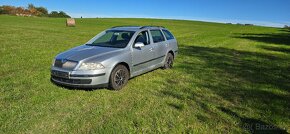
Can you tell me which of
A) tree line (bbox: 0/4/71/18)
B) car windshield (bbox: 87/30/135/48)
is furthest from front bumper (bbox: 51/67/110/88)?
tree line (bbox: 0/4/71/18)

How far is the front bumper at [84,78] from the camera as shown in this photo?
6.32 meters

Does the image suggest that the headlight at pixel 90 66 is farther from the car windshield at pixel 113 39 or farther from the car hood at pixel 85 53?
the car windshield at pixel 113 39

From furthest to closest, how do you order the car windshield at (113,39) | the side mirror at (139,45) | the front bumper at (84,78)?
the car windshield at (113,39) < the side mirror at (139,45) < the front bumper at (84,78)

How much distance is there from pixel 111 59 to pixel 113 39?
157 centimetres

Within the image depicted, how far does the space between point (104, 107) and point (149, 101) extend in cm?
103

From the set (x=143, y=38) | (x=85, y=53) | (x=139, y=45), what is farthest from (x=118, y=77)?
(x=143, y=38)

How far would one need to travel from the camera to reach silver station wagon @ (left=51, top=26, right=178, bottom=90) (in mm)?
6395

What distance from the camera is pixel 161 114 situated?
5.36 m

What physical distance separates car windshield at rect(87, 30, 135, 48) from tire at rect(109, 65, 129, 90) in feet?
2.54

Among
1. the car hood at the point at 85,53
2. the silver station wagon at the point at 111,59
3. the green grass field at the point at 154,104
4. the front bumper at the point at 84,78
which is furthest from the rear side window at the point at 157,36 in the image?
the front bumper at the point at 84,78

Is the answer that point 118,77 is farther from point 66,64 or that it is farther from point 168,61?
point 168,61

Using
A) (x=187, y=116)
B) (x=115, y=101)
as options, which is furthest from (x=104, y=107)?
(x=187, y=116)

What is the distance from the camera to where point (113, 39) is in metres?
8.07

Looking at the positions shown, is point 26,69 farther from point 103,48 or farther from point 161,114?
point 161,114
